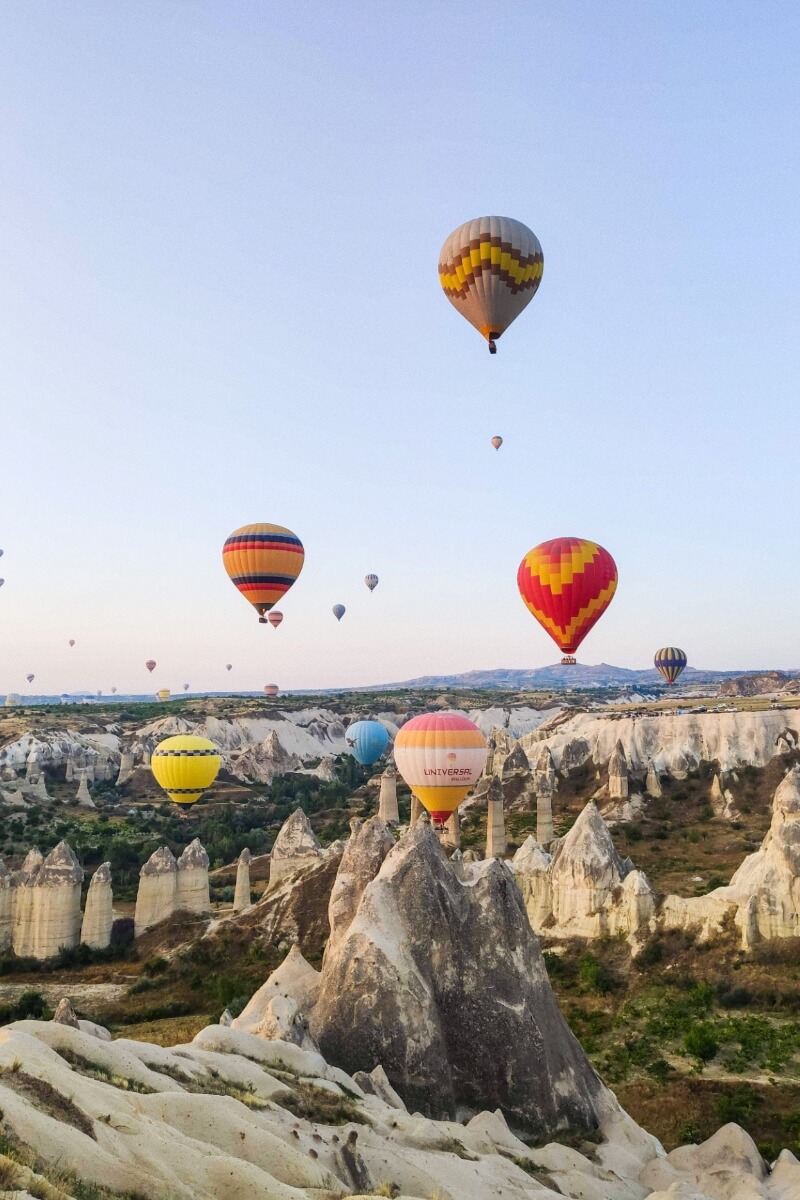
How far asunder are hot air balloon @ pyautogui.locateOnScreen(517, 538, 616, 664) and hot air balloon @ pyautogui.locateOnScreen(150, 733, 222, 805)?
21668 millimetres

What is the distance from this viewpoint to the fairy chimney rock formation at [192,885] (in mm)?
43406

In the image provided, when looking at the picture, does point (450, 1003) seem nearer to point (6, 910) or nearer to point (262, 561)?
point (6, 910)

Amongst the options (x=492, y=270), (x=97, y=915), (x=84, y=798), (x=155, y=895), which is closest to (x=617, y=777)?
(x=155, y=895)

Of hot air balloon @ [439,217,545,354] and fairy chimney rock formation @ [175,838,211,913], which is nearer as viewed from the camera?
hot air balloon @ [439,217,545,354]

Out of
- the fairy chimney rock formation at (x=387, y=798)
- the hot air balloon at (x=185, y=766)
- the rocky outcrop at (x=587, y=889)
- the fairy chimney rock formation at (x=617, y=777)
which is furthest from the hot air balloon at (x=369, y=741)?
the rocky outcrop at (x=587, y=889)

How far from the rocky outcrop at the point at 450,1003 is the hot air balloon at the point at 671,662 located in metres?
93.2

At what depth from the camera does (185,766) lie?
47.8 metres

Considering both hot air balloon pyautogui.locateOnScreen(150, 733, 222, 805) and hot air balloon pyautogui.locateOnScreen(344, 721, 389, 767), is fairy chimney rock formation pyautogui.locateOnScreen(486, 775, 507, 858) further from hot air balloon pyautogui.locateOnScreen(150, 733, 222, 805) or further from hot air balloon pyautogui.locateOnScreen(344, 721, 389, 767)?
hot air balloon pyautogui.locateOnScreen(344, 721, 389, 767)

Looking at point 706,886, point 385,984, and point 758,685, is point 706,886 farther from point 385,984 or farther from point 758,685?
point 758,685

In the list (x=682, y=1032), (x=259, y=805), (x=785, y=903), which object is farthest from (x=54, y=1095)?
(x=259, y=805)

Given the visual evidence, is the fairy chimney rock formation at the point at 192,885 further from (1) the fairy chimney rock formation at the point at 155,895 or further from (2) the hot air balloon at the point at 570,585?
(2) the hot air balloon at the point at 570,585

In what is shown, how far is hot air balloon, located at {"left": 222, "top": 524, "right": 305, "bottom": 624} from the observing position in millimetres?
50562

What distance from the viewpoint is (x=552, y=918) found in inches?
1468

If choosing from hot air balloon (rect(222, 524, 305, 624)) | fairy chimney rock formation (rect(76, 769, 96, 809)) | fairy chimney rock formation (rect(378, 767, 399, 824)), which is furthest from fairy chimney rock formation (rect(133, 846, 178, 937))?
fairy chimney rock formation (rect(76, 769, 96, 809))
